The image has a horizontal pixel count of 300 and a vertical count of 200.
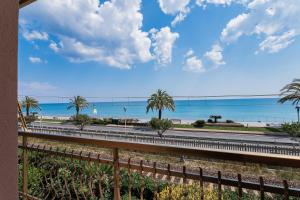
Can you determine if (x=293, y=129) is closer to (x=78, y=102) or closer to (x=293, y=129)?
(x=293, y=129)

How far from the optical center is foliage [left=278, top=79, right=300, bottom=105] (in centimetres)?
2132

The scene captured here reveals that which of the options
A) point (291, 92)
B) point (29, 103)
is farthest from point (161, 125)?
point (29, 103)

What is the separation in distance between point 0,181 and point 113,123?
1335 inches

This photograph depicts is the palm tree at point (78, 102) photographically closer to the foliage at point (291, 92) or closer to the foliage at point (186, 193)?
the foliage at point (291, 92)

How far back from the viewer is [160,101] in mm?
29688

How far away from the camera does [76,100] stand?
35500mm

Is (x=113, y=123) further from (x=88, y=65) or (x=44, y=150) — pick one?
(x=88, y=65)

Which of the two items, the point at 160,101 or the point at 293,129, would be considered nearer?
the point at 293,129

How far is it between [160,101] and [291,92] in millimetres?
13168

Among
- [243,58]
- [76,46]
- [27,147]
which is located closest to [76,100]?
[76,46]

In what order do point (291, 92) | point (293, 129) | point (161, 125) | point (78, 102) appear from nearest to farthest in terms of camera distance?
point (293, 129), point (291, 92), point (161, 125), point (78, 102)

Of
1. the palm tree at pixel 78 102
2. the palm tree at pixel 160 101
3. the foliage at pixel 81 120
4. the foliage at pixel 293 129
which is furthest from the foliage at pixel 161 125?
the palm tree at pixel 78 102

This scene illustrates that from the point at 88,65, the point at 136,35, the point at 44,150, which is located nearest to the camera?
the point at 44,150

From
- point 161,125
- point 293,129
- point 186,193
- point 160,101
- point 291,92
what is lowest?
point 293,129
